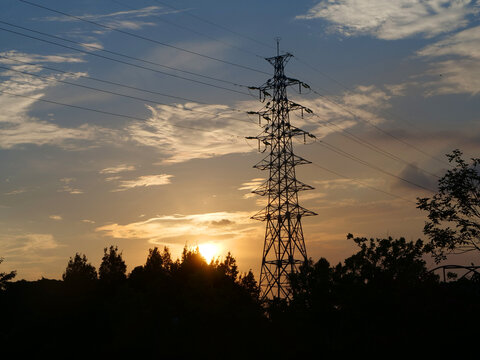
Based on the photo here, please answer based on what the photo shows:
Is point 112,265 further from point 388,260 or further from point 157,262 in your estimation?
point 388,260

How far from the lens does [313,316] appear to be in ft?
148

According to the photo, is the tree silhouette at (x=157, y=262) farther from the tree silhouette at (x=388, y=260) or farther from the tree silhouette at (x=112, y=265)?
the tree silhouette at (x=388, y=260)

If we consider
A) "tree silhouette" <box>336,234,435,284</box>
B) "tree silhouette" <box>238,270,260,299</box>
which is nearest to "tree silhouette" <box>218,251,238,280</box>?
"tree silhouette" <box>238,270,260,299</box>

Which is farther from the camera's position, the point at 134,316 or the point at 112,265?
the point at 112,265

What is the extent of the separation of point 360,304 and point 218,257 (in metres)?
76.1

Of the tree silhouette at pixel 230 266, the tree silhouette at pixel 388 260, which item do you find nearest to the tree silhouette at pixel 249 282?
the tree silhouette at pixel 230 266

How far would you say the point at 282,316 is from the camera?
153 ft

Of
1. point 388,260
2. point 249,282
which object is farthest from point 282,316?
point 249,282

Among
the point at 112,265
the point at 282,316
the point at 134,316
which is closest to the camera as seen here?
the point at 282,316

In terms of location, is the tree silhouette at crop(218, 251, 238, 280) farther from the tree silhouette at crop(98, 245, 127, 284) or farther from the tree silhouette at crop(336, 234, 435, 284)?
the tree silhouette at crop(336, 234, 435, 284)

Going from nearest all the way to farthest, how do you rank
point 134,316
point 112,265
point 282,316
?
1. point 282,316
2. point 134,316
3. point 112,265

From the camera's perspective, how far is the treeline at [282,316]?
123ft

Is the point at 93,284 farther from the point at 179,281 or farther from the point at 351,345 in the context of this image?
the point at 351,345

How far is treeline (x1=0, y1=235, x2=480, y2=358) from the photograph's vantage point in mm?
37625
